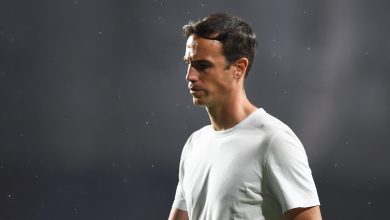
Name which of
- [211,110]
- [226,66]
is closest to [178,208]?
[211,110]

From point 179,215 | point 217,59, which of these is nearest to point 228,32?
point 217,59

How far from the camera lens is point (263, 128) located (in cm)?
178

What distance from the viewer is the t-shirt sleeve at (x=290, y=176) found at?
1.66 m

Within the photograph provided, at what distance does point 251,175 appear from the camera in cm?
173

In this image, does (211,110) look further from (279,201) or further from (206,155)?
(279,201)

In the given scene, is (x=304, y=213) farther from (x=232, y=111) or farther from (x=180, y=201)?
(x=180, y=201)

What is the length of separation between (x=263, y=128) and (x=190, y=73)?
28cm

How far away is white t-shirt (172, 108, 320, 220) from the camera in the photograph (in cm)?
167

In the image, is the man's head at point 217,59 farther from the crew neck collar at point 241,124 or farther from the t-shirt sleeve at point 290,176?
the t-shirt sleeve at point 290,176

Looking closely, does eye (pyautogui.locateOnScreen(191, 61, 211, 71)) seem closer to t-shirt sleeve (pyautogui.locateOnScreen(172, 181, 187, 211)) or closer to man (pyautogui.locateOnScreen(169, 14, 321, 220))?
man (pyautogui.locateOnScreen(169, 14, 321, 220))

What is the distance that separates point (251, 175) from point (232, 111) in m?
0.24

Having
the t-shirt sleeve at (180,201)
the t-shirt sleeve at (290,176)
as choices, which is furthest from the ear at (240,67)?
the t-shirt sleeve at (180,201)

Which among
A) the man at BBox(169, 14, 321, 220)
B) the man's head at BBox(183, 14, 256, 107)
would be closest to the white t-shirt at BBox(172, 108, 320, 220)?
the man at BBox(169, 14, 321, 220)

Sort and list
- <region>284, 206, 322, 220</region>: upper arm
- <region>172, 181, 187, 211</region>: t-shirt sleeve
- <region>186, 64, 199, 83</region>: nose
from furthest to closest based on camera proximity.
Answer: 1. <region>172, 181, 187, 211</region>: t-shirt sleeve
2. <region>186, 64, 199, 83</region>: nose
3. <region>284, 206, 322, 220</region>: upper arm
